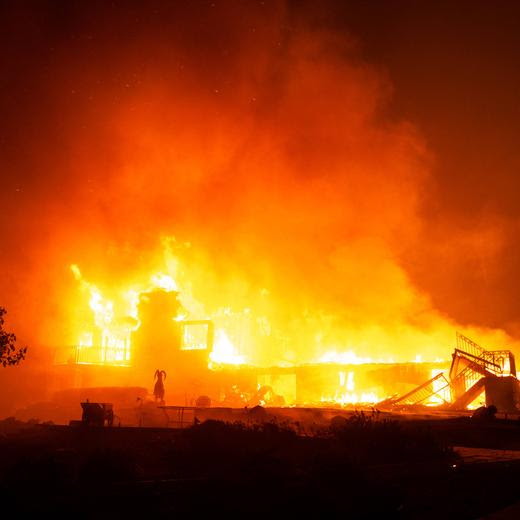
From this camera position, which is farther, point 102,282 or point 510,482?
point 102,282

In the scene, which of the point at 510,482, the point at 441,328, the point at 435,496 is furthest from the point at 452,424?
the point at 441,328

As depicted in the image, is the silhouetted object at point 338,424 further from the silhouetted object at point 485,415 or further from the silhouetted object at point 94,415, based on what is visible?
the silhouetted object at point 94,415

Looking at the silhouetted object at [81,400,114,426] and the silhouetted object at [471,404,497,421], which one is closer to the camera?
the silhouetted object at [81,400,114,426]

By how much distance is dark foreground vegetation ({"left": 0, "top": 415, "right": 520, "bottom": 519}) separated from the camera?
8211mm

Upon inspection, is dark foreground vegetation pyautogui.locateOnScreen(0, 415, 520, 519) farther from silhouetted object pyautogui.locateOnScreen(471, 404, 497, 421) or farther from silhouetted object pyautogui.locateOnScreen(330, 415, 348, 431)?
silhouetted object pyautogui.locateOnScreen(471, 404, 497, 421)

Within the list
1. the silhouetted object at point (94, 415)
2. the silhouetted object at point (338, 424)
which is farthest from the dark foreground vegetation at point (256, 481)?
the silhouetted object at point (94, 415)

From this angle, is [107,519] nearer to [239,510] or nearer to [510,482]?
[239,510]

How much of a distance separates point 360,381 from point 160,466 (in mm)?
26559

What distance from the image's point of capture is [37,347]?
5019 cm

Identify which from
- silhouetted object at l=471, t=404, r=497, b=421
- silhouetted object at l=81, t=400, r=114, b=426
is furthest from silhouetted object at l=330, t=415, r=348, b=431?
silhouetted object at l=81, t=400, r=114, b=426

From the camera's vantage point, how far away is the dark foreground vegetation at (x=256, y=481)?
821cm

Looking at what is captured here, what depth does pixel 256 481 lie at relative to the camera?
903 centimetres

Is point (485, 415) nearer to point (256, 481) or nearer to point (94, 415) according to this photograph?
point (256, 481)

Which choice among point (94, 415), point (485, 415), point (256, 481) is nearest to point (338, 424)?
point (485, 415)
